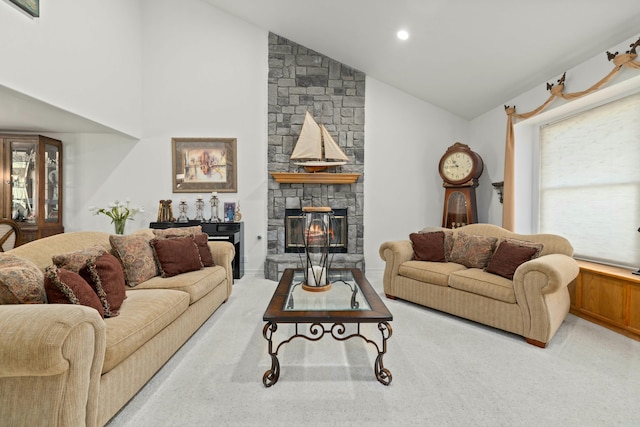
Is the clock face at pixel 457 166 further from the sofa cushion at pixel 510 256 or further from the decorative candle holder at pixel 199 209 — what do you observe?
the decorative candle holder at pixel 199 209

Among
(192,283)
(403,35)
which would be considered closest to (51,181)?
(192,283)

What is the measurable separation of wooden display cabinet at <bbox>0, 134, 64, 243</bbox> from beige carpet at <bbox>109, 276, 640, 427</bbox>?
3425 mm

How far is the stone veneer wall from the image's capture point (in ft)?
15.7

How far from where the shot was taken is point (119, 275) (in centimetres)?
198

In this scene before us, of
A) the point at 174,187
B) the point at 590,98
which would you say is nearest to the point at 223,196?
the point at 174,187

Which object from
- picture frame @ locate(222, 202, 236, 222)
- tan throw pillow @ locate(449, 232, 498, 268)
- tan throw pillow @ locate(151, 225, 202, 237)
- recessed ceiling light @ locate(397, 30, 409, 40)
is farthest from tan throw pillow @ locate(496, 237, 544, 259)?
picture frame @ locate(222, 202, 236, 222)

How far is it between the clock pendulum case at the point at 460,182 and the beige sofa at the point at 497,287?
29.2 inches

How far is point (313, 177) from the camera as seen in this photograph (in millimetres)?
4645

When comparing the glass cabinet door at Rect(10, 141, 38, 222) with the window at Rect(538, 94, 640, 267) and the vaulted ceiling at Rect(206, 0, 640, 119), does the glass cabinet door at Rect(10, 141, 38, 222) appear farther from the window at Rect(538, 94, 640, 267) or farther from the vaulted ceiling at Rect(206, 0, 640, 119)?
the window at Rect(538, 94, 640, 267)

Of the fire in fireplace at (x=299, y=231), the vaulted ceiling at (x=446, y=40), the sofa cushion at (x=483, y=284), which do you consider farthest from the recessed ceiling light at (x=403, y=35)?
the sofa cushion at (x=483, y=284)

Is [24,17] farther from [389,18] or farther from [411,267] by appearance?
[411,267]

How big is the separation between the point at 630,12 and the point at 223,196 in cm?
484

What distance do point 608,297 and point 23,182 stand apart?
690 cm

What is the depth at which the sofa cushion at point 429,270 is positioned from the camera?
3064mm
